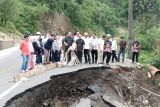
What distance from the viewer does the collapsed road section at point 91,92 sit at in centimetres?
1328

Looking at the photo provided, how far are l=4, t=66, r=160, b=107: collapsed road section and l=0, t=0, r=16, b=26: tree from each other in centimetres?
5819

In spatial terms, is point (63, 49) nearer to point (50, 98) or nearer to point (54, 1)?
point (50, 98)

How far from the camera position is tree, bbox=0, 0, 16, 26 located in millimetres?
76812

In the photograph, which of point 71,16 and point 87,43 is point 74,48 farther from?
point 71,16

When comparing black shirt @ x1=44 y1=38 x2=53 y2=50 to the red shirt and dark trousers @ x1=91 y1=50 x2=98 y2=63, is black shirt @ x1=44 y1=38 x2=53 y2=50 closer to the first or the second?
dark trousers @ x1=91 y1=50 x2=98 y2=63

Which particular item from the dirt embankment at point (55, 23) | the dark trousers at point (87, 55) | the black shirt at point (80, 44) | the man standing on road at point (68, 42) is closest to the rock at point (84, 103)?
the man standing on road at point (68, 42)

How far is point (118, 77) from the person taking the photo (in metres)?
18.7

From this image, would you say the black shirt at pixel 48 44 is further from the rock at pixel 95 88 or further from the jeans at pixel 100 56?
the rock at pixel 95 88

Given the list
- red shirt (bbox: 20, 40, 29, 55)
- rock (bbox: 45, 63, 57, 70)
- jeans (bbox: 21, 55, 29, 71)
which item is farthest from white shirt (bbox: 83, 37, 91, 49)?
red shirt (bbox: 20, 40, 29, 55)

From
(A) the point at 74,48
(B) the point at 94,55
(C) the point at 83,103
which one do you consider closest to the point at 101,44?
(B) the point at 94,55

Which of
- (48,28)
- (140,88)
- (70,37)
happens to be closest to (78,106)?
(140,88)

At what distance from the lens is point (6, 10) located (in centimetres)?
7769

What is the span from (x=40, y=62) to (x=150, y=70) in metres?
5.93

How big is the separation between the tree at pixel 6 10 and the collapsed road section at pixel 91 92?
58.2m
